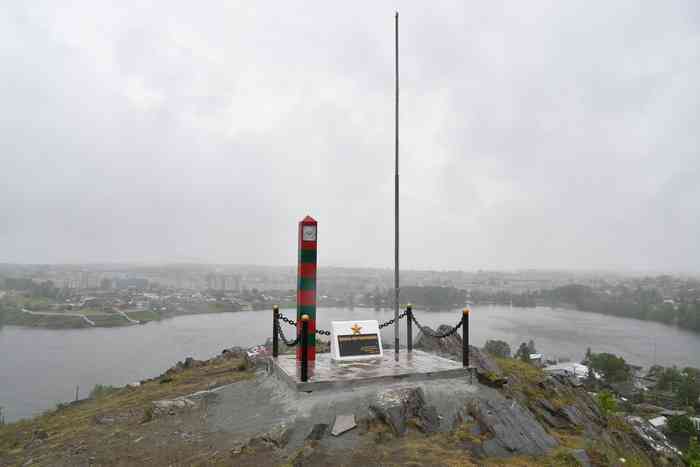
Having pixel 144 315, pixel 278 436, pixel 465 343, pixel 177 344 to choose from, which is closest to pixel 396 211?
pixel 465 343

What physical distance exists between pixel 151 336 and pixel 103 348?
208 inches

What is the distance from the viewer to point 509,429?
6.07 meters

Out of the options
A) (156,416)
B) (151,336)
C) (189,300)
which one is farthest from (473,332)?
(156,416)

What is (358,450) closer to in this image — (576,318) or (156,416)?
(156,416)

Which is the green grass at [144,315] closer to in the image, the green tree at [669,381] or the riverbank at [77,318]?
the riverbank at [77,318]

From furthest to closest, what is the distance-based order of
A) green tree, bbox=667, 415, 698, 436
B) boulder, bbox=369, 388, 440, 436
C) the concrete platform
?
green tree, bbox=667, 415, 698, 436 < the concrete platform < boulder, bbox=369, 388, 440, 436

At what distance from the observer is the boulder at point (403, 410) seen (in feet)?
19.4

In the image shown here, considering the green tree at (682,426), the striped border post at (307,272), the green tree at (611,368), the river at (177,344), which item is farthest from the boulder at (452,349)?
the green tree at (611,368)

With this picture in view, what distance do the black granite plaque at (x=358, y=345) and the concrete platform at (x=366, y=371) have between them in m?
0.20

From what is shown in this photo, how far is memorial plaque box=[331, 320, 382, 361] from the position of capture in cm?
846

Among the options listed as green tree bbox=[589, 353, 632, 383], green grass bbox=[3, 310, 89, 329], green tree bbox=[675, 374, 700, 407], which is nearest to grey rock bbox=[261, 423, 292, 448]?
green tree bbox=[589, 353, 632, 383]

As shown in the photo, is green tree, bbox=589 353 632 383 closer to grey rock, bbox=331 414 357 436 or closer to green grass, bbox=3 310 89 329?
grey rock, bbox=331 414 357 436

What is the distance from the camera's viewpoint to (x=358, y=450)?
17.4ft

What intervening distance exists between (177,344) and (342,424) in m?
36.1
